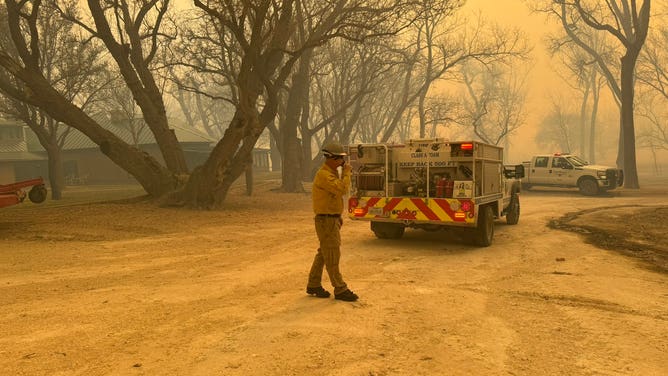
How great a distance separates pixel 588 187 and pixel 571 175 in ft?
3.23

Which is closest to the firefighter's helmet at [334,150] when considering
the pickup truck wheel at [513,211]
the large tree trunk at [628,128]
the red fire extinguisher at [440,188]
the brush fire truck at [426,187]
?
the brush fire truck at [426,187]

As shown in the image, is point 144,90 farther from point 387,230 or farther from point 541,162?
point 541,162

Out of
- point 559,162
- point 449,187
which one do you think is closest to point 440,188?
point 449,187

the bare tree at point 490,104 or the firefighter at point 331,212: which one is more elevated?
the bare tree at point 490,104

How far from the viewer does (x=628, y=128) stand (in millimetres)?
28984

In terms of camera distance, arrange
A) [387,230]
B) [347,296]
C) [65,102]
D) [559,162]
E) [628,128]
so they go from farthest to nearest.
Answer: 1. [628,128]
2. [559,162]
3. [65,102]
4. [387,230]
5. [347,296]

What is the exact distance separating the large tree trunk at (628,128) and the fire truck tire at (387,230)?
22532mm

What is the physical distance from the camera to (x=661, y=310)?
582cm

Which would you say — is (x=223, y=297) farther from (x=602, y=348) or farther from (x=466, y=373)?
(x=602, y=348)

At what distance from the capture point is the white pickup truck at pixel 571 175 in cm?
2409

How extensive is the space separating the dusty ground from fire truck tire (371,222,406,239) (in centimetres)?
34

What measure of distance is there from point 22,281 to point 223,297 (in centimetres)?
323

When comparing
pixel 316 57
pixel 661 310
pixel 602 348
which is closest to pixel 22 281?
pixel 602 348

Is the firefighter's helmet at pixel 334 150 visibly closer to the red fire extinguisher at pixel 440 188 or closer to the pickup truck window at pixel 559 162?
the red fire extinguisher at pixel 440 188
